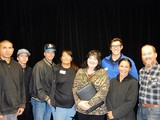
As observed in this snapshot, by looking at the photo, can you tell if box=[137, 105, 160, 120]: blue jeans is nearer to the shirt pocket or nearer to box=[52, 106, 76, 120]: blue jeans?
the shirt pocket

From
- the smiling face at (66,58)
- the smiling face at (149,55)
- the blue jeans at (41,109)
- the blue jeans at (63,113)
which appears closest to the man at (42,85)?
the blue jeans at (41,109)

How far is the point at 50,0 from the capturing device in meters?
4.90

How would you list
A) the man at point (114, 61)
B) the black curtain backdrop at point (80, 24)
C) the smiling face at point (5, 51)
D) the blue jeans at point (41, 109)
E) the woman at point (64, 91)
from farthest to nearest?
the black curtain backdrop at point (80, 24) < the blue jeans at point (41, 109) < the woman at point (64, 91) < the man at point (114, 61) < the smiling face at point (5, 51)

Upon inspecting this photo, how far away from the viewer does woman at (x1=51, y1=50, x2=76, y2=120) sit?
3.50m

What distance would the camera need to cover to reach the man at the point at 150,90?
2.84 meters

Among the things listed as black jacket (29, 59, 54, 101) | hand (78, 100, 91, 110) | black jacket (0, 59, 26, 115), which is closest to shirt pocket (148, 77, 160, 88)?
hand (78, 100, 91, 110)

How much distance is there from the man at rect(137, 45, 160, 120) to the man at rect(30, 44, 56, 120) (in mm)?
1413

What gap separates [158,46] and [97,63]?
2047 mm

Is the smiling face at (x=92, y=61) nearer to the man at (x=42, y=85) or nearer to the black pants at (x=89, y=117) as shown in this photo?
the black pants at (x=89, y=117)

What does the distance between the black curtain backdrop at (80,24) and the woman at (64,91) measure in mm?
1335

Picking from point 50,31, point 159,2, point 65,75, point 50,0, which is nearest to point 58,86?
point 65,75

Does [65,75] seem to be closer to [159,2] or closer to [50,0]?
[50,0]

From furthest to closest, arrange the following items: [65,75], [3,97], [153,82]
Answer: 1. [65,75]
2. [3,97]
3. [153,82]

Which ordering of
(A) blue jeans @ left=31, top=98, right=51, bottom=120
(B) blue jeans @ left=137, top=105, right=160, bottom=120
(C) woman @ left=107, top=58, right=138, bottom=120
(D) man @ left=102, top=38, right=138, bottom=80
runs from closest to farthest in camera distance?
1. (B) blue jeans @ left=137, top=105, right=160, bottom=120
2. (C) woman @ left=107, top=58, right=138, bottom=120
3. (D) man @ left=102, top=38, right=138, bottom=80
4. (A) blue jeans @ left=31, top=98, right=51, bottom=120
